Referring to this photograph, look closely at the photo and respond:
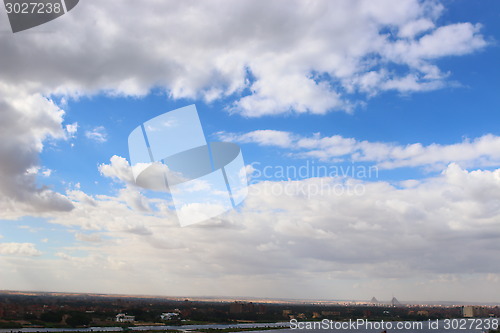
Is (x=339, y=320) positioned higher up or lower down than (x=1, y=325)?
lower down

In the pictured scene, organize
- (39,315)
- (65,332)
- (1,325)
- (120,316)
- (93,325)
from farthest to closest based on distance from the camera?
(120,316), (39,315), (93,325), (1,325), (65,332)

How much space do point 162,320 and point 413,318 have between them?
386ft

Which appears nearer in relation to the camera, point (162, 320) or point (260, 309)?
point (162, 320)

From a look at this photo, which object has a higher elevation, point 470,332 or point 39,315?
point 39,315

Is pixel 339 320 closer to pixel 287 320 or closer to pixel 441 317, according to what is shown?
pixel 287 320

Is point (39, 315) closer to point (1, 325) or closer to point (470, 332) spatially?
point (1, 325)

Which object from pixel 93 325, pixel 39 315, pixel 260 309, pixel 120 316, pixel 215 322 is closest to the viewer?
pixel 93 325

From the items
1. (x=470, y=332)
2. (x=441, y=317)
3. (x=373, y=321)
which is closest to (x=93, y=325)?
(x=470, y=332)

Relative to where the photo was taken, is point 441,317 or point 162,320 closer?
point 162,320

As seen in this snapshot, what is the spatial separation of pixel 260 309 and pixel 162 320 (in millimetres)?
71827

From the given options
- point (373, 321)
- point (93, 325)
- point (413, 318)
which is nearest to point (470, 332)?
point (373, 321)

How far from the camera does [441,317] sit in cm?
19888

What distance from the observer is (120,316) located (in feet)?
388

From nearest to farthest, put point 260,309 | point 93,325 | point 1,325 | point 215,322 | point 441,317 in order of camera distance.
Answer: point 1,325
point 93,325
point 215,322
point 260,309
point 441,317
